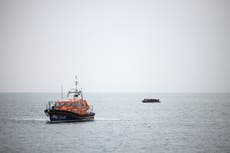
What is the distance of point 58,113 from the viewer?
62250 mm

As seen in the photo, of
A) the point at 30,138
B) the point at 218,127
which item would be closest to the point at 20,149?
A: the point at 30,138

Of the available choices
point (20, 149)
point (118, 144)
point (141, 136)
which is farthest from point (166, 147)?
point (20, 149)

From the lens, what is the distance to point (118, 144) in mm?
46094

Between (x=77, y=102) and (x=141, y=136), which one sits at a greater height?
(x=77, y=102)

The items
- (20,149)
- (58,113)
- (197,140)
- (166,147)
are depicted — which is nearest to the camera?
(20,149)

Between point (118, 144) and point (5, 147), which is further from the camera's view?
point (118, 144)

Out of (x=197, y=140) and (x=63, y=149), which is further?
(x=197, y=140)

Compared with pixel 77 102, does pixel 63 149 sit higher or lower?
lower

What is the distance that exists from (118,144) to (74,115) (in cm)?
1869

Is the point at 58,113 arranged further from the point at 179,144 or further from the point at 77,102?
the point at 179,144

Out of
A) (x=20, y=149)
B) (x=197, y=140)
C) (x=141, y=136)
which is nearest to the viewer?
(x=20, y=149)

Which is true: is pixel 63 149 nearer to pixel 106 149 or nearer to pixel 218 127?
pixel 106 149

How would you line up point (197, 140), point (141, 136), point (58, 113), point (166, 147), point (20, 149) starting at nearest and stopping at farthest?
point (20, 149)
point (166, 147)
point (197, 140)
point (141, 136)
point (58, 113)

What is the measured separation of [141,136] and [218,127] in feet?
58.2
